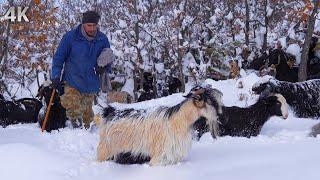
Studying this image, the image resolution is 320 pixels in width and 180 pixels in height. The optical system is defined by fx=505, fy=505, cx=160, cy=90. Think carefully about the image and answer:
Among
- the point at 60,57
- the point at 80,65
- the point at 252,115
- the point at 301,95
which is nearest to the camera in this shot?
the point at 60,57

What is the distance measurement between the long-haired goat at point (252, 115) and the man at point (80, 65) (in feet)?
5.16

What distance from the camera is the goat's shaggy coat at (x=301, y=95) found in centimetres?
698

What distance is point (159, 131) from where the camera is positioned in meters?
4.40

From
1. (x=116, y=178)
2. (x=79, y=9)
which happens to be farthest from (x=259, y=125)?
(x=79, y=9)

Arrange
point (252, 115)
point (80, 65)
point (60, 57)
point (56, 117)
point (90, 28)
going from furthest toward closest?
point (56, 117), point (252, 115), point (80, 65), point (60, 57), point (90, 28)

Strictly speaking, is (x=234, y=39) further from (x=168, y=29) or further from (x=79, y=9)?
(x=79, y=9)

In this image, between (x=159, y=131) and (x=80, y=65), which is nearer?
(x=159, y=131)

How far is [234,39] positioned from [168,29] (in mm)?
1941

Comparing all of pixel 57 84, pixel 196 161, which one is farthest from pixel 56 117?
pixel 196 161

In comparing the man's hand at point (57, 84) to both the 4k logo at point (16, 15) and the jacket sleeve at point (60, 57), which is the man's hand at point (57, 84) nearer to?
the jacket sleeve at point (60, 57)

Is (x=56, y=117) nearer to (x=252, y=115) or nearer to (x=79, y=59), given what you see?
(x=79, y=59)

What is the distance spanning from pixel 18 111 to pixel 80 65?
266 centimetres

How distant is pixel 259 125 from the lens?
5992 mm

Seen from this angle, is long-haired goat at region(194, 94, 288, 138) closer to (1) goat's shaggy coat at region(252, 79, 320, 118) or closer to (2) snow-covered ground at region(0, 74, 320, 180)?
(2) snow-covered ground at region(0, 74, 320, 180)
